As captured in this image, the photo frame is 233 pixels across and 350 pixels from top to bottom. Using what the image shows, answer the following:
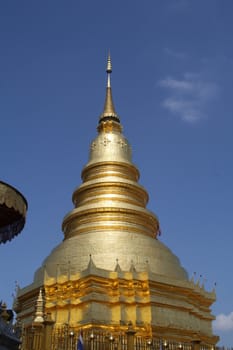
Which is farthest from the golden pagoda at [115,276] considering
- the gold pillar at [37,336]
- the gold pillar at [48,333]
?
the gold pillar at [48,333]

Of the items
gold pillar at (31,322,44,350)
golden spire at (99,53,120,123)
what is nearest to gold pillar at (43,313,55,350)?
gold pillar at (31,322,44,350)

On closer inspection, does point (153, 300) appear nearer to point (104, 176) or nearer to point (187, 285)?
point (187, 285)

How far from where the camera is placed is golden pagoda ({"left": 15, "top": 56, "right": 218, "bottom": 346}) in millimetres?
24250

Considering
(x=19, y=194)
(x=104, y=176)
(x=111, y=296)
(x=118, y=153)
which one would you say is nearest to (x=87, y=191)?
(x=104, y=176)

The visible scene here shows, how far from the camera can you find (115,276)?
81.8 feet

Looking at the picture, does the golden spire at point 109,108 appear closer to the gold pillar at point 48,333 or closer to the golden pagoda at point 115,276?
the golden pagoda at point 115,276

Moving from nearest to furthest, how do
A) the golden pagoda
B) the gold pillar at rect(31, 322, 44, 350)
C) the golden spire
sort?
the gold pillar at rect(31, 322, 44, 350) → the golden pagoda → the golden spire

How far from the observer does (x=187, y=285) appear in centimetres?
2653

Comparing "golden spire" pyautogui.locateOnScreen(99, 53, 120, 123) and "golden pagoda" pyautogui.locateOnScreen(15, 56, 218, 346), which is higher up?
"golden spire" pyautogui.locateOnScreen(99, 53, 120, 123)

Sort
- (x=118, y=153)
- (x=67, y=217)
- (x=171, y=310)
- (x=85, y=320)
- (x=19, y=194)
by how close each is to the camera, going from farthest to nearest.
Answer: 1. (x=118, y=153)
2. (x=67, y=217)
3. (x=171, y=310)
4. (x=85, y=320)
5. (x=19, y=194)

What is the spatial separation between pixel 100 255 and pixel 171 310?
431 centimetres

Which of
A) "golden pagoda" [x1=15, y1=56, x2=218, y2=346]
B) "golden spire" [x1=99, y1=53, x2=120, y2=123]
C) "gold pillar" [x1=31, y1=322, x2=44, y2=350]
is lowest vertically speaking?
"gold pillar" [x1=31, y1=322, x2=44, y2=350]

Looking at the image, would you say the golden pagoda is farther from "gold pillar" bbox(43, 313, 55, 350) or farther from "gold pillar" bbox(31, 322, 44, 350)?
"gold pillar" bbox(43, 313, 55, 350)

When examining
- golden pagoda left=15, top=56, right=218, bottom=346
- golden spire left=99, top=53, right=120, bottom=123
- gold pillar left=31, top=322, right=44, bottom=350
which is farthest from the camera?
golden spire left=99, top=53, right=120, bottom=123
